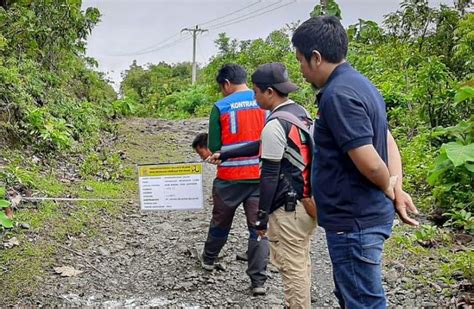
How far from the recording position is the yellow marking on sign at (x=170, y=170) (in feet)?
14.0

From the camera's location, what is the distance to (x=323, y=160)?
8.10ft

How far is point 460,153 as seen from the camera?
4500 mm

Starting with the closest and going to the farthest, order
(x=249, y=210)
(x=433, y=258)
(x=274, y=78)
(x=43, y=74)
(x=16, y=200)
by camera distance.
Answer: (x=274, y=78) < (x=249, y=210) < (x=433, y=258) < (x=16, y=200) < (x=43, y=74)

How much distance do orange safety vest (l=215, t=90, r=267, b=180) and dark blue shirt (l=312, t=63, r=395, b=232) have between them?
1.63 m

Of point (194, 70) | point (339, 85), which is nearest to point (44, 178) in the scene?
point (339, 85)

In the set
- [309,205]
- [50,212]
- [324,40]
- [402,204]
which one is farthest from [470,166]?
[50,212]

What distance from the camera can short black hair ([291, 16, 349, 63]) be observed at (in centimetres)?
246

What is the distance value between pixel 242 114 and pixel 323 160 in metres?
1.74

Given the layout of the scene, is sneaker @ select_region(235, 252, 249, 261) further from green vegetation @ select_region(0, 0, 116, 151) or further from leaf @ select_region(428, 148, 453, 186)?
green vegetation @ select_region(0, 0, 116, 151)

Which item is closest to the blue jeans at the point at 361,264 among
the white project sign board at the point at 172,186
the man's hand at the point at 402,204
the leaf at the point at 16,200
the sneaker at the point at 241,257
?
the man's hand at the point at 402,204

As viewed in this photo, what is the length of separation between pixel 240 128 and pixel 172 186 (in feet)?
2.40

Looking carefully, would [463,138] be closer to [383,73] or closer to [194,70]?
[383,73]

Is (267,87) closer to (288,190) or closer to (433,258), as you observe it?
(288,190)

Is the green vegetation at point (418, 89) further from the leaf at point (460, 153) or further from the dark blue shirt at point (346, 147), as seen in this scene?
the dark blue shirt at point (346, 147)
